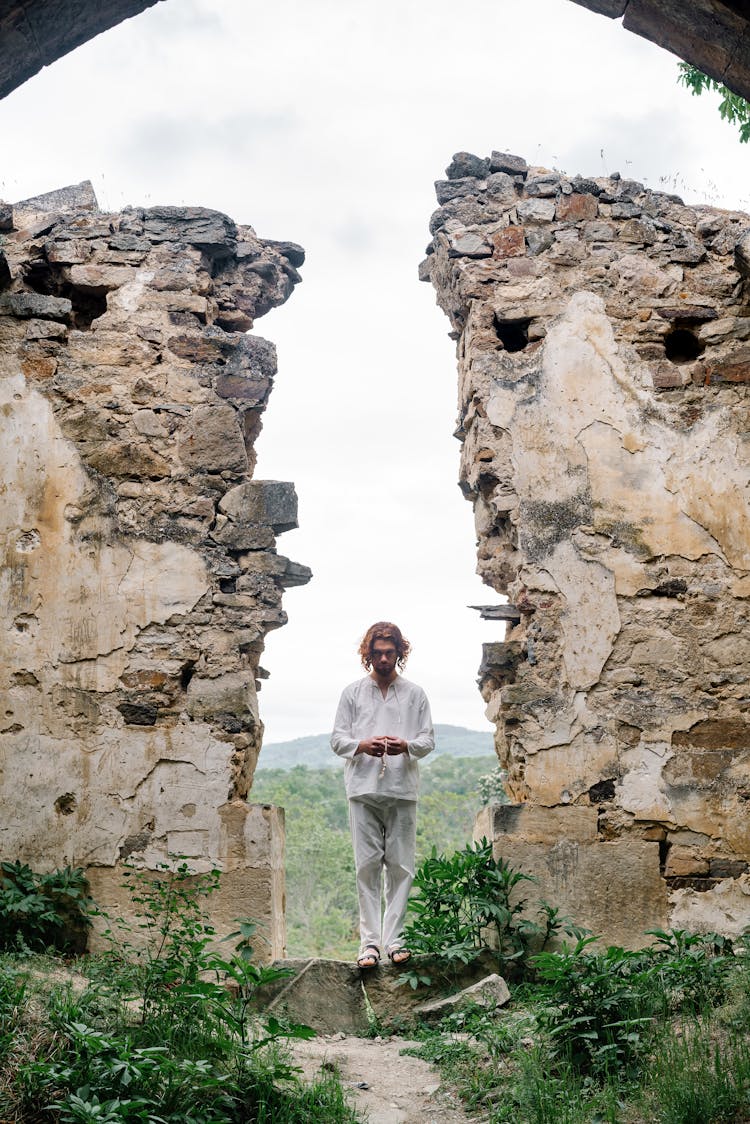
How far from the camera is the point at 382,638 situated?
512 cm

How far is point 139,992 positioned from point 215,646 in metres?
1.80

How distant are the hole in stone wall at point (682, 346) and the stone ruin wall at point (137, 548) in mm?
2218

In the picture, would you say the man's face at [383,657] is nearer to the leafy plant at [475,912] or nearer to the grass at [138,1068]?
the leafy plant at [475,912]

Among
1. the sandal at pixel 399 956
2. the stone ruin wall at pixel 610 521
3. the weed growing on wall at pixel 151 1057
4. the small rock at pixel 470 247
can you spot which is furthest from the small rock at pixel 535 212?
the weed growing on wall at pixel 151 1057

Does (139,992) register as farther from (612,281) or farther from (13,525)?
(612,281)

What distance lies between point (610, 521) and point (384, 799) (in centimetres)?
185

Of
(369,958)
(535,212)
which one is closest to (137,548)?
(369,958)

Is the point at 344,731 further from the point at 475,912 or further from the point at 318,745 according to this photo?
the point at 318,745

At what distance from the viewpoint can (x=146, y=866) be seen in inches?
196

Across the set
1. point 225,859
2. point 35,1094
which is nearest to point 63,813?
point 225,859

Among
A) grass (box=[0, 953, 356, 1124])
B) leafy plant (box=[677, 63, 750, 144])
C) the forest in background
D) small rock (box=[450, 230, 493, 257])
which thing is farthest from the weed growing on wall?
the forest in background

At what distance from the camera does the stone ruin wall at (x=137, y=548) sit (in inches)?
199

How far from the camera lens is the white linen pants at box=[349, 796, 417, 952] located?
15.6ft

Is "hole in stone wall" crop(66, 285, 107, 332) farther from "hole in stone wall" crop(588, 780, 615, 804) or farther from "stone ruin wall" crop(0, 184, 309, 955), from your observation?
"hole in stone wall" crop(588, 780, 615, 804)
